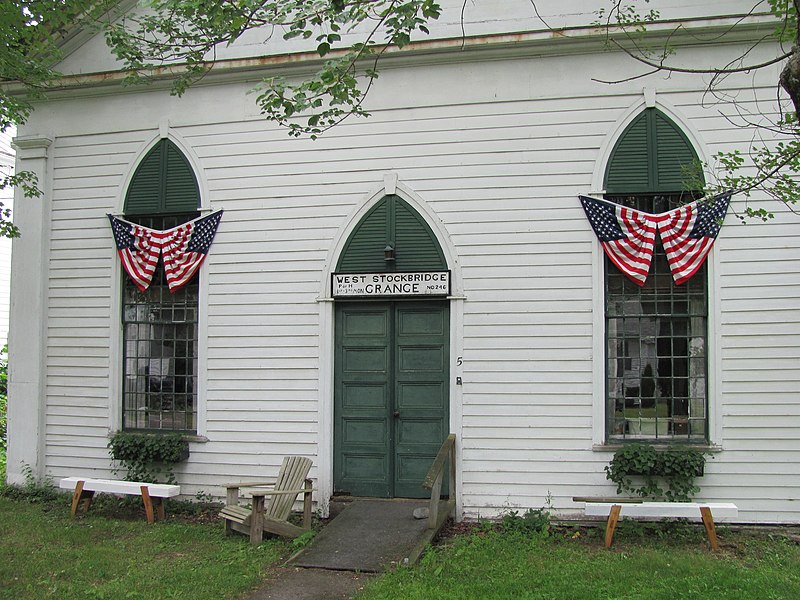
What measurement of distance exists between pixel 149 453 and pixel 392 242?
3.96 m

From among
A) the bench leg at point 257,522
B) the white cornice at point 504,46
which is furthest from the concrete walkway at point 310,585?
the white cornice at point 504,46

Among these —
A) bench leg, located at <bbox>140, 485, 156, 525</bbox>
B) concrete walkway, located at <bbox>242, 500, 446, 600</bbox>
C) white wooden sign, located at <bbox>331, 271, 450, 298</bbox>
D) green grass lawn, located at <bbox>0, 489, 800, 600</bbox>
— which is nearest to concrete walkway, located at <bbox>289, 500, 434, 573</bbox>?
concrete walkway, located at <bbox>242, 500, 446, 600</bbox>

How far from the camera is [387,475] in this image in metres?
8.40

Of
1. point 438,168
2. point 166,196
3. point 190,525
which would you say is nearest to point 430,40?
point 438,168

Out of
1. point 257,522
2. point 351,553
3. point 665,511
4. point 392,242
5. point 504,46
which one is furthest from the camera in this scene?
point 392,242

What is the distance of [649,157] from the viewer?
8055 mm

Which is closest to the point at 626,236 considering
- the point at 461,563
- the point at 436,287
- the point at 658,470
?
the point at 436,287

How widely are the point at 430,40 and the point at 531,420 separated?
4.57 metres

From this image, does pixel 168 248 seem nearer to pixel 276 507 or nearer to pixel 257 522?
pixel 276 507

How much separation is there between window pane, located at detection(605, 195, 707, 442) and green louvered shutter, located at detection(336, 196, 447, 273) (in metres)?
2.11

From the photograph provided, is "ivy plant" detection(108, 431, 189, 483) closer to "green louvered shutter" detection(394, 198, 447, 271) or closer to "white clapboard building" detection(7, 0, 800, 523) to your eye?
"white clapboard building" detection(7, 0, 800, 523)

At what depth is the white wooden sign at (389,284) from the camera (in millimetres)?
8289

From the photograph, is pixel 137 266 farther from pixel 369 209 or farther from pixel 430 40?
pixel 430 40

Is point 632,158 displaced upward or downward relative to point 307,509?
upward
